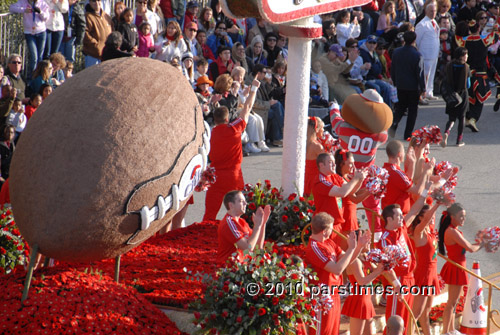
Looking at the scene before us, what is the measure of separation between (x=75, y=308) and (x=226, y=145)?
13.7ft

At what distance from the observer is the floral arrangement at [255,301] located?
7152 mm

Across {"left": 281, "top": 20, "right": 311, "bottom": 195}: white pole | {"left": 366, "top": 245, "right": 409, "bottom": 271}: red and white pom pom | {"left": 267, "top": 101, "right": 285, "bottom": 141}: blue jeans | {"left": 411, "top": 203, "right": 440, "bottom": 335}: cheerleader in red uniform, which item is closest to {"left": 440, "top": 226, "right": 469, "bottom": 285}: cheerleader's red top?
{"left": 411, "top": 203, "right": 440, "bottom": 335}: cheerleader in red uniform

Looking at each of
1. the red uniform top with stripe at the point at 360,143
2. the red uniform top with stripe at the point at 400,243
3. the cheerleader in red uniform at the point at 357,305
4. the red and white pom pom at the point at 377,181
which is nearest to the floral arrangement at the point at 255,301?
the cheerleader in red uniform at the point at 357,305

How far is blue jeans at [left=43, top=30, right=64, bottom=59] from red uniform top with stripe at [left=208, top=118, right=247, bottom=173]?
527 cm

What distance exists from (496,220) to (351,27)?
8.76 m

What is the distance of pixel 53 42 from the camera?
15211 mm

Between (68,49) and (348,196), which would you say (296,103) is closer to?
(348,196)

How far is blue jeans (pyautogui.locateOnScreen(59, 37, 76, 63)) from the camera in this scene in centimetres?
1554

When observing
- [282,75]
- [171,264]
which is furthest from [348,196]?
[282,75]

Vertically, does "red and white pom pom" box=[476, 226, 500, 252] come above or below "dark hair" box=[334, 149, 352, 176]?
below

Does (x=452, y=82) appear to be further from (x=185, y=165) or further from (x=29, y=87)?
(x=185, y=165)

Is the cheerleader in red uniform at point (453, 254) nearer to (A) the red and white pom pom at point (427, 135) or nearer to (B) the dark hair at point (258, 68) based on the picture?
(A) the red and white pom pom at point (427, 135)

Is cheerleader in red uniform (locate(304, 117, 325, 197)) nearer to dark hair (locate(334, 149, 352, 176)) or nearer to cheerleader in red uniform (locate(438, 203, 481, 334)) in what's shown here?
dark hair (locate(334, 149, 352, 176))

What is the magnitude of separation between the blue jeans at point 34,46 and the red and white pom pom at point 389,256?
890 centimetres
